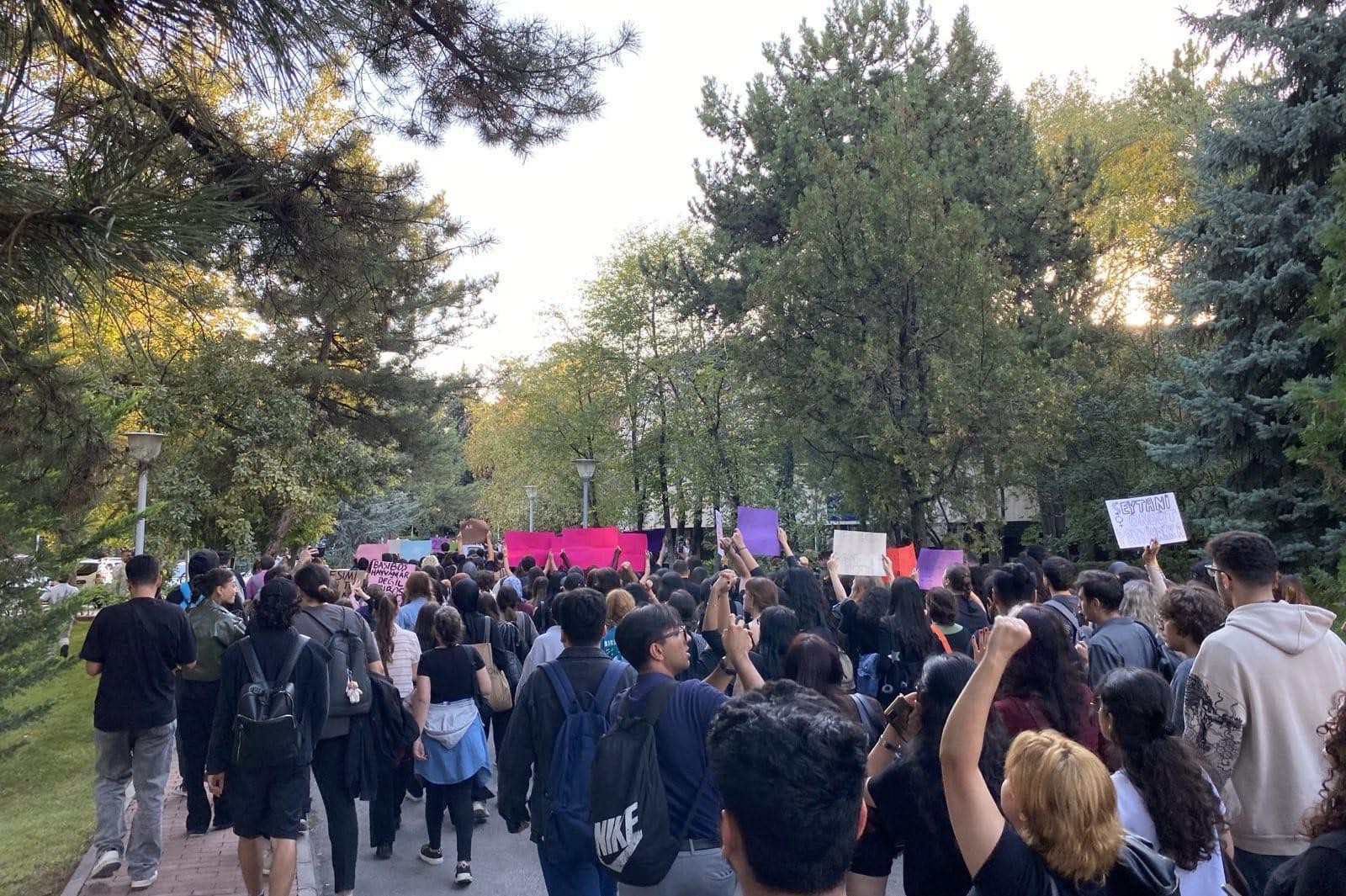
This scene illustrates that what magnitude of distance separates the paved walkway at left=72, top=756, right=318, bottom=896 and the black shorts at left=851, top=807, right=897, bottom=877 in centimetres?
443

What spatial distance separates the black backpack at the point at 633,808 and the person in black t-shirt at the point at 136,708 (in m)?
4.12

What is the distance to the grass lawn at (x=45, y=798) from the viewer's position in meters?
7.11

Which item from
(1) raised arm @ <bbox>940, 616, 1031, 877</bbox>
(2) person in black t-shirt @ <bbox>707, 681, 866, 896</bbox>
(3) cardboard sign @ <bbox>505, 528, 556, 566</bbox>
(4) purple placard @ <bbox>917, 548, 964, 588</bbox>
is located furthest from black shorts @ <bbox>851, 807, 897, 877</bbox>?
(3) cardboard sign @ <bbox>505, 528, 556, 566</bbox>

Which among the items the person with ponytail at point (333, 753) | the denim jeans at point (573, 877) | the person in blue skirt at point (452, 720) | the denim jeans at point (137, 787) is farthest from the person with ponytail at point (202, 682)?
the denim jeans at point (573, 877)

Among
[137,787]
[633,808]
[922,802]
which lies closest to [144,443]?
[137,787]

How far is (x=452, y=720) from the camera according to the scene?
7004 mm

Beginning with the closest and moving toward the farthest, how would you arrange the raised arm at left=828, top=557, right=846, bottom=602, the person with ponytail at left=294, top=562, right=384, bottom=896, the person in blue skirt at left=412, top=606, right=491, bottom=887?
the person with ponytail at left=294, top=562, right=384, bottom=896
the person in blue skirt at left=412, top=606, right=491, bottom=887
the raised arm at left=828, top=557, right=846, bottom=602

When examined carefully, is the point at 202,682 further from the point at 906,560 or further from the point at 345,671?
the point at 906,560

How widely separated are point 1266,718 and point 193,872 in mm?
6490

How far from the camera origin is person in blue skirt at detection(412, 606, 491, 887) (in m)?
6.93

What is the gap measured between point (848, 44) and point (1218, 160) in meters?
10.2

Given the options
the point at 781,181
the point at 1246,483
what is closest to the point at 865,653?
the point at 1246,483

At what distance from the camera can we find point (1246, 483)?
17.4 meters

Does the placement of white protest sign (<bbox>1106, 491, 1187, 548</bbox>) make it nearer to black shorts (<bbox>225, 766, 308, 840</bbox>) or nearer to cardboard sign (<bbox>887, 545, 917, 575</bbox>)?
cardboard sign (<bbox>887, 545, 917, 575</bbox>)
